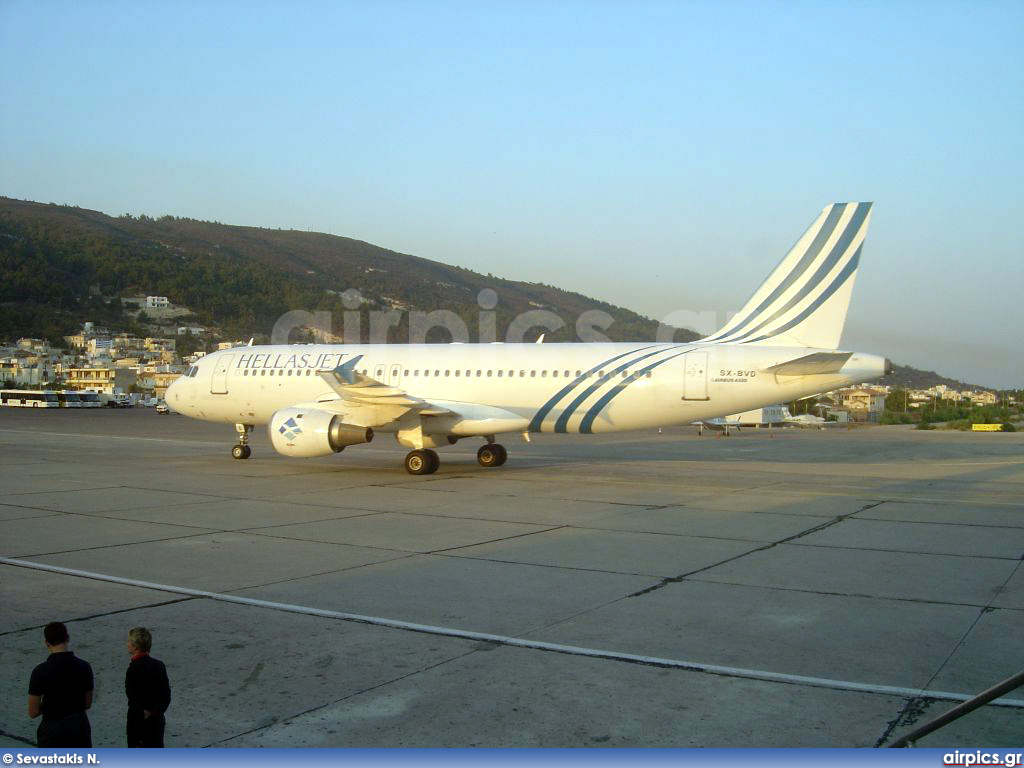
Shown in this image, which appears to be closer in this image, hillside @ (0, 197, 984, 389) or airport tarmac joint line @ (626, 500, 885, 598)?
airport tarmac joint line @ (626, 500, 885, 598)

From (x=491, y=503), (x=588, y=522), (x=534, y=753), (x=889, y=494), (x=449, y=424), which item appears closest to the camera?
(x=534, y=753)

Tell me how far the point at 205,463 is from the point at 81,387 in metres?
93.2

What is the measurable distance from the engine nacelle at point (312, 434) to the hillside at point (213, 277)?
8369 cm

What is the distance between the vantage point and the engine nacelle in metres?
19.2

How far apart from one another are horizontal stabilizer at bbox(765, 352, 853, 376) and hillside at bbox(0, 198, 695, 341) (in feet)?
276

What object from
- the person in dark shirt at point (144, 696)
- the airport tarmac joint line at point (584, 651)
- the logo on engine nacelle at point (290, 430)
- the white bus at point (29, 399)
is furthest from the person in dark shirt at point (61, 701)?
the white bus at point (29, 399)

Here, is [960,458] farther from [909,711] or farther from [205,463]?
[909,711]

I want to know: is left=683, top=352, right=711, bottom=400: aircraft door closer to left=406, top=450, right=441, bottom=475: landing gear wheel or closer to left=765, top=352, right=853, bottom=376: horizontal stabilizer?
left=765, top=352, right=853, bottom=376: horizontal stabilizer

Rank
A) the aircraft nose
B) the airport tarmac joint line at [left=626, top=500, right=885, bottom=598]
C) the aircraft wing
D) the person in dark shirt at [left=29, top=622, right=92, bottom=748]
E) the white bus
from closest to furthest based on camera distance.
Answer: the person in dark shirt at [left=29, top=622, right=92, bottom=748] < the airport tarmac joint line at [left=626, top=500, right=885, bottom=598] < the aircraft wing < the aircraft nose < the white bus

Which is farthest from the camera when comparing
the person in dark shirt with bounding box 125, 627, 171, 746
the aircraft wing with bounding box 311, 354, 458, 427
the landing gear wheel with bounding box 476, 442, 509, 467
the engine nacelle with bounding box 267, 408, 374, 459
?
the landing gear wheel with bounding box 476, 442, 509, 467

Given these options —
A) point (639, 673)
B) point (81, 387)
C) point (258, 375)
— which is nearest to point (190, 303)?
point (81, 387)

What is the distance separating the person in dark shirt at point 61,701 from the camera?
4.08 m

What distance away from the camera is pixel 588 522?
13.1 m

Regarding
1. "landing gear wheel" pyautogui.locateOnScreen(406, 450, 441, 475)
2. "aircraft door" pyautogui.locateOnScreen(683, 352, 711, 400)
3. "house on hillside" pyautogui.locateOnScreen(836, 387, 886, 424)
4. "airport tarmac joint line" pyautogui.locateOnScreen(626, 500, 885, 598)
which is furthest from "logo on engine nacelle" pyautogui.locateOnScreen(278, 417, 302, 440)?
"house on hillside" pyautogui.locateOnScreen(836, 387, 886, 424)
